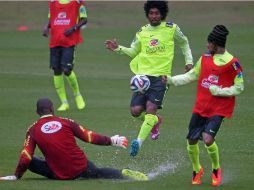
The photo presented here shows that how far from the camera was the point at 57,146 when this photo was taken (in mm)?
13469

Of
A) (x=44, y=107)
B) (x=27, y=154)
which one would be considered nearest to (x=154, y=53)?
(x=44, y=107)

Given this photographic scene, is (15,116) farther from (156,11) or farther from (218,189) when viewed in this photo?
(218,189)

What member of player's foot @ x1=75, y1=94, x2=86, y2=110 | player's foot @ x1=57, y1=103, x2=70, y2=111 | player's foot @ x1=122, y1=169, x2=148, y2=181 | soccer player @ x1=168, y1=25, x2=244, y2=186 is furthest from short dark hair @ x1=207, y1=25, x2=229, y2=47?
player's foot @ x1=75, y1=94, x2=86, y2=110

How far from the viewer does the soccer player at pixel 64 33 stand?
21422 mm

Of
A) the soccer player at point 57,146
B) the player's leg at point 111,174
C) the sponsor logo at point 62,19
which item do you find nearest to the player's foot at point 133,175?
the player's leg at point 111,174

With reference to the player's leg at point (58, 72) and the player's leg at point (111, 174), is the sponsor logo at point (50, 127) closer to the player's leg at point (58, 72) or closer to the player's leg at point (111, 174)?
the player's leg at point (111, 174)

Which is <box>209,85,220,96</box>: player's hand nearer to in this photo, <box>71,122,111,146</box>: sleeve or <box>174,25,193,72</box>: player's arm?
<box>71,122,111,146</box>: sleeve

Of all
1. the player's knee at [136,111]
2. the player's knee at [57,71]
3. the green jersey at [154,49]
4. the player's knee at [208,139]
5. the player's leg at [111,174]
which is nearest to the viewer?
the player's knee at [208,139]

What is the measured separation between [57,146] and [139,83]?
8.98 feet

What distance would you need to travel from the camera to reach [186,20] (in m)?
40.7

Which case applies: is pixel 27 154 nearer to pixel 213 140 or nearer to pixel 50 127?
pixel 50 127

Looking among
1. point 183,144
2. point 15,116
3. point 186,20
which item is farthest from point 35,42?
point 183,144

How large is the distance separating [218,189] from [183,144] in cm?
441

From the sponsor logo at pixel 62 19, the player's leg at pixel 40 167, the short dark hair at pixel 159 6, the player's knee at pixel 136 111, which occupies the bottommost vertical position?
the sponsor logo at pixel 62 19
